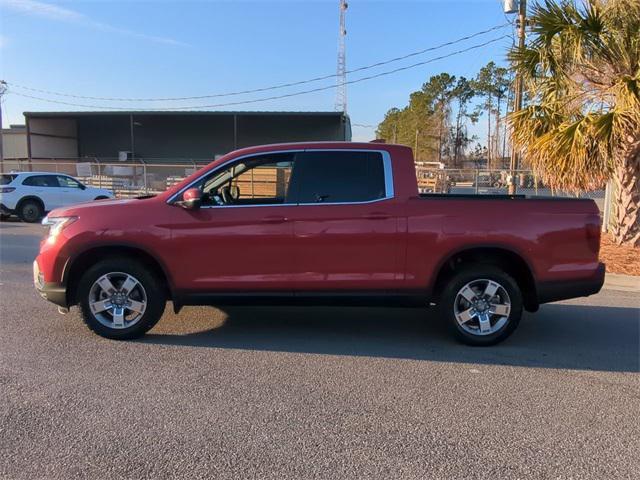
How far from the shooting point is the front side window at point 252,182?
17.4 ft

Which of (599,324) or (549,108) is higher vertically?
(549,108)

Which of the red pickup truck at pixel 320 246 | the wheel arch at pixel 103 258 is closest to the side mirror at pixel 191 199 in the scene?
the red pickup truck at pixel 320 246

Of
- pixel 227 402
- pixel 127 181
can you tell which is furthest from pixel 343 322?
pixel 127 181

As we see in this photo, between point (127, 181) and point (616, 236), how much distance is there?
23.4m

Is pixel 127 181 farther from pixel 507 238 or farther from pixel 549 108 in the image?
pixel 507 238

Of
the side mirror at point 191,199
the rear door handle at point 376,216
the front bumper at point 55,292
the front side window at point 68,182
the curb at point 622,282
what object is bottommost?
the curb at point 622,282

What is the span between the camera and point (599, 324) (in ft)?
20.7

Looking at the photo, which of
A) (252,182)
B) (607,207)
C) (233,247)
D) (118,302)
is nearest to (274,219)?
(233,247)

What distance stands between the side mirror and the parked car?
13247 millimetres

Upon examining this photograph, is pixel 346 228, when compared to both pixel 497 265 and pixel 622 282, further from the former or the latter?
pixel 622 282

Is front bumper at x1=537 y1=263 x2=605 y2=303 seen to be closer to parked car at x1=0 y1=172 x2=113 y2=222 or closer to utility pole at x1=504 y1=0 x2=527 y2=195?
utility pole at x1=504 y1=0 x2=527 y2=195

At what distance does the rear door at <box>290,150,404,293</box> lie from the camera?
5125mm

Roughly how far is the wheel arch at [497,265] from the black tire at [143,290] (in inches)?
108

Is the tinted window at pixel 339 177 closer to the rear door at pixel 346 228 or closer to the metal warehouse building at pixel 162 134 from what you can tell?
the rear door at pixel 346 228
